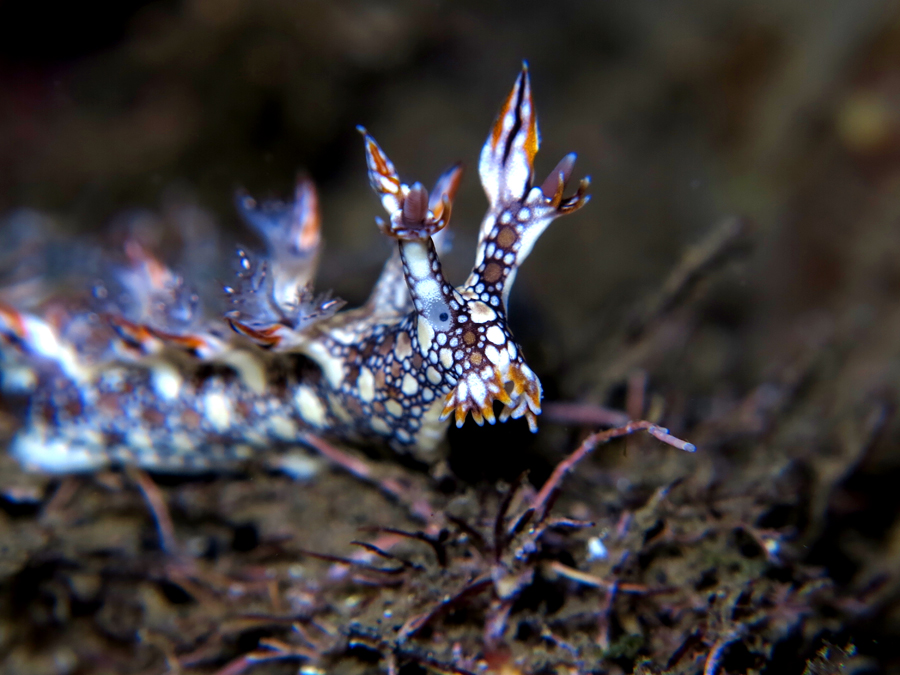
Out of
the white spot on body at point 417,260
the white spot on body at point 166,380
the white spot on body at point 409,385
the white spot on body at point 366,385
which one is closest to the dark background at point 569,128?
the white spot on body at point 166,380

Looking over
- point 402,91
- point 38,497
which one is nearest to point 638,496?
point 38,497

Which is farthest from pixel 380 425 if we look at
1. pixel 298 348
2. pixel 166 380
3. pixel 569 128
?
pixel 569 128

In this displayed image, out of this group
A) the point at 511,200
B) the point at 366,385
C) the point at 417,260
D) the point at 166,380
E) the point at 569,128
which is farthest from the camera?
the point at 569,128

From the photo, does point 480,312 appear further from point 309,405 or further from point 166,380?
point 166,380

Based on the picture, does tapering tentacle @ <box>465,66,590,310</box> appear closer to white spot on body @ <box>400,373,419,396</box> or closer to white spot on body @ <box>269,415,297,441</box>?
white spot on body @ <box>400,373,419,396</box>

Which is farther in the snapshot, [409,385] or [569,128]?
[569,128]
